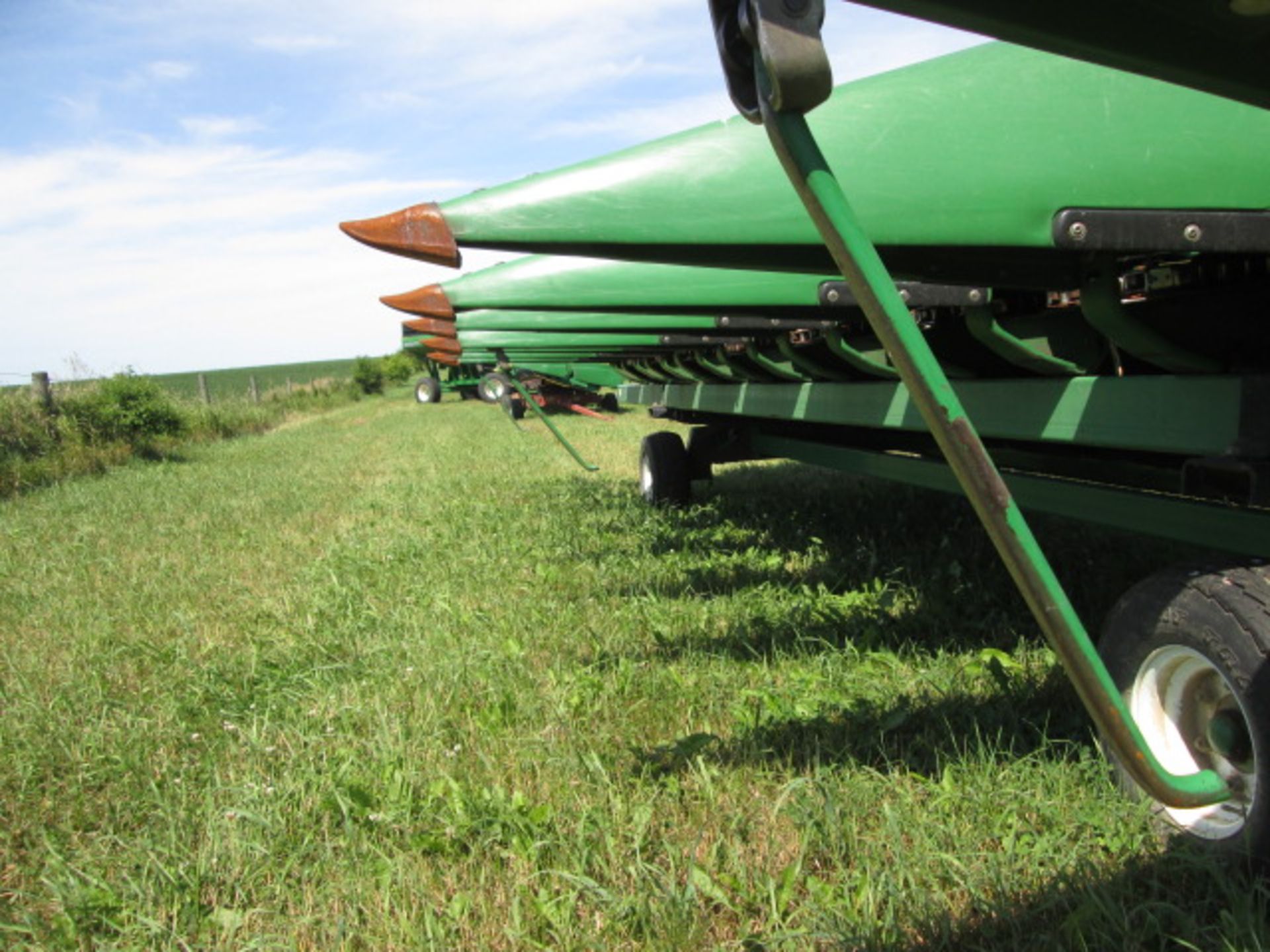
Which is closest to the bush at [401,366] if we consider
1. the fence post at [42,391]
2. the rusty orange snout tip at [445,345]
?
the fence post at [42,391]

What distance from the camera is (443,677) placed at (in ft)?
8.68

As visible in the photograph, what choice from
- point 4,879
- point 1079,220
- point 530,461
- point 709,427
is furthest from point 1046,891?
point 530,461

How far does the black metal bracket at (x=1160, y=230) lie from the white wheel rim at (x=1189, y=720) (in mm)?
676

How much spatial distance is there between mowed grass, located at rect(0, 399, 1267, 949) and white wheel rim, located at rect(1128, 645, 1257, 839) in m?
0.10

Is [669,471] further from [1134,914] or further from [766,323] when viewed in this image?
[1134,914]

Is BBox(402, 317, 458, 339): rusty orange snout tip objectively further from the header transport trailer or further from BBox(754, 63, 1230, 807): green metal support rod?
BBox(754, 63, 1230, 807): green metal support rod

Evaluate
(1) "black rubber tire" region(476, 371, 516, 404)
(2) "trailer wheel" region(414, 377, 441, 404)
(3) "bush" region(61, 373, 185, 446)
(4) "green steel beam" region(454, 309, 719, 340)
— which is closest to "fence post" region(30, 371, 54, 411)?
(3) "bush" region(61, 373, 185, 446)

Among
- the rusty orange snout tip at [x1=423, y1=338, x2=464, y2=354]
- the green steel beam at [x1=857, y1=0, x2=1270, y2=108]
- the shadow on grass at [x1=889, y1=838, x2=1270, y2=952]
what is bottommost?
the shadow on grass at [x1=889, y1=838, x2=1270, y2=952]

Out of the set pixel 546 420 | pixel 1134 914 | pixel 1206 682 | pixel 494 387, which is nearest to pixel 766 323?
pixel 1206 682

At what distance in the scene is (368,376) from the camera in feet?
107

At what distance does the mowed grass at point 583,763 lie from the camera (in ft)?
5.08

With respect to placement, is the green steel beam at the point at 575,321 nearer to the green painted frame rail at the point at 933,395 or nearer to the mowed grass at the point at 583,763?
the mowed grass at the point at 583,763

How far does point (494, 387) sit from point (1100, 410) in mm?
14941

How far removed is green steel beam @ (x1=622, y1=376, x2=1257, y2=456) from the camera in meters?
1.62
